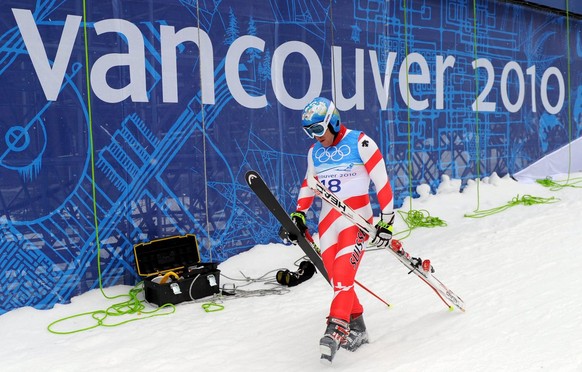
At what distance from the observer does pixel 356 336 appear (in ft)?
12.1

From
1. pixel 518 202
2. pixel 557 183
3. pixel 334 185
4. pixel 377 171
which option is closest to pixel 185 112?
pixel 334 185

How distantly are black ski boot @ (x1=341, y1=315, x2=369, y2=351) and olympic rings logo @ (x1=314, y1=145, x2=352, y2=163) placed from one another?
1.00 m

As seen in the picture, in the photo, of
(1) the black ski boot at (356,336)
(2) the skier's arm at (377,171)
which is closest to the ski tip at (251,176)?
(2) the skier's arm at (377,171)

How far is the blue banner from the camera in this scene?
15.6ft

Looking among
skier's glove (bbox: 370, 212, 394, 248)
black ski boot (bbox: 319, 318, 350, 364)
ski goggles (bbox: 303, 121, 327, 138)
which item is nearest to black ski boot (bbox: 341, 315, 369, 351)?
black ski boot (bbox: 319, 318, 350, 364)

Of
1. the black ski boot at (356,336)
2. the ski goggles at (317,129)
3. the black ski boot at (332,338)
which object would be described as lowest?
the black ski boot at (356,336)

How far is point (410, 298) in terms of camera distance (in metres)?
4.64

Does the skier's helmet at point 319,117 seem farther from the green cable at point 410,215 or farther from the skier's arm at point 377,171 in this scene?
the green cable at point 410,215

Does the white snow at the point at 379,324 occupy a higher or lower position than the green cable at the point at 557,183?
lower

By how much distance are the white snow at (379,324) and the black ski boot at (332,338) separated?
0.21m

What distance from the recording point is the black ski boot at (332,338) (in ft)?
10.4

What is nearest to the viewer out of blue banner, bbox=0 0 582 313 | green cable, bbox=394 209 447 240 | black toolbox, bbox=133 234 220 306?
blue banner, bbox=0 0 582 313

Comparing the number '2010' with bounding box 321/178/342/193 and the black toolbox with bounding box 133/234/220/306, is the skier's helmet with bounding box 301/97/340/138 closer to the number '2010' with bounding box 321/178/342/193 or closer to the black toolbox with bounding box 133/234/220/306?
the number '2010' with bounding box 321/178/342/193

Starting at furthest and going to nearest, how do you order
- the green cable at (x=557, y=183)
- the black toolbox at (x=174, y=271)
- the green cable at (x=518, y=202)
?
the green cable at (x=557, y=183) < the green cable at (x=518, y=202) < the black toolbox at (x=174, y=271)
